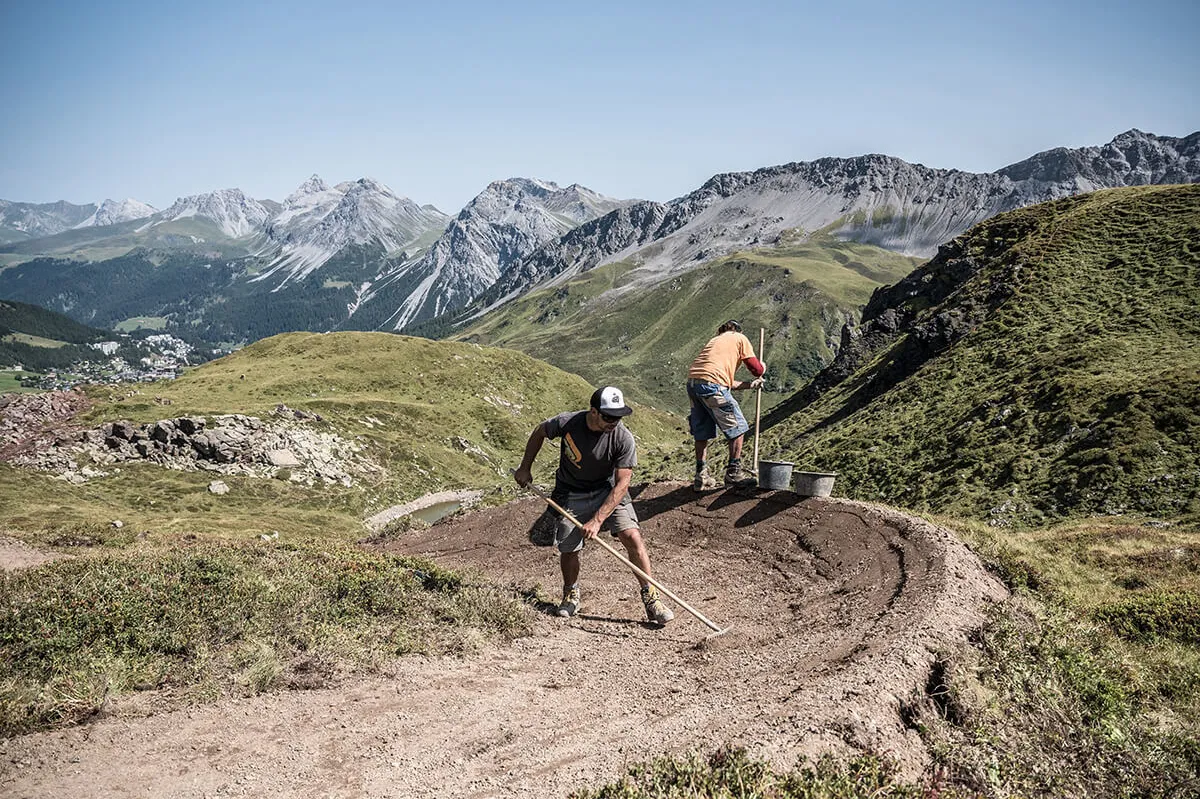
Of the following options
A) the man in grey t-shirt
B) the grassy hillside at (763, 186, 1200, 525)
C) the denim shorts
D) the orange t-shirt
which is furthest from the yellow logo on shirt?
the grassy hillside at (763, 186, 1200, 525)

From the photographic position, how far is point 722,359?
14953 millimetres

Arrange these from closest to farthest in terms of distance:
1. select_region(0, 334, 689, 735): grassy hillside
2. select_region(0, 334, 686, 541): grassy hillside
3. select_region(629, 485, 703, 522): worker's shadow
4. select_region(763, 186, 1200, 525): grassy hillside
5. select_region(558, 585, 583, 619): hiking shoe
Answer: select_region(0, 334, 689, 735): grassy hillside, select_region(558, 585, 583, 619): hiking shoe, select_region(629, 485, 703, 522): worker's shadow, select_region(763, 186, 1200, 525): grassy hillside, select_region(0, 334, 686, 541): grassy hillside

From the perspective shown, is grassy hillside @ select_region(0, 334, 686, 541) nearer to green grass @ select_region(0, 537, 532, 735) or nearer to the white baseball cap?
green grass @ select_region(0, 537, 532, 735)

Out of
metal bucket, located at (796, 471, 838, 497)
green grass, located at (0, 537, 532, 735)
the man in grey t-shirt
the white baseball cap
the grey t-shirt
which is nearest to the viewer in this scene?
green grass, located at (0, 537, 532, 735)

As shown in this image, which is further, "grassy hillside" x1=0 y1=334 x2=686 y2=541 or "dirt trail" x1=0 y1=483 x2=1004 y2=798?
"grassy hillside" x1=0 y1=334 x2=686 y2=541

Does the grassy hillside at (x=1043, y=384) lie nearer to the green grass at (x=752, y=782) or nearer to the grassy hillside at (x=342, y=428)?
the grassy hillside at (x=342, y=428)

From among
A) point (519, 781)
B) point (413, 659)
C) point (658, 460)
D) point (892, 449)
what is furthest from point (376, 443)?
point (519, 781)

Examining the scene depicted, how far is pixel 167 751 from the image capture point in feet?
20.6

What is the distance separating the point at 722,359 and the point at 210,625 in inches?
434

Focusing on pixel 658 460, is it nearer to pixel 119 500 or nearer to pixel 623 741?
pixel 119 500

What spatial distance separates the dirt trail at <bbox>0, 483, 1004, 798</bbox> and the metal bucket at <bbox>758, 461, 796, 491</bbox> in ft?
9.20

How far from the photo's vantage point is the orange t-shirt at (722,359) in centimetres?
1495

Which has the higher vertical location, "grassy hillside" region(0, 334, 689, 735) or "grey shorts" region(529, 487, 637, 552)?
"grey shorts" region(529, 487, 637, 552)

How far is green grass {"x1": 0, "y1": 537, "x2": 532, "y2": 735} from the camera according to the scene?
7.57 m
